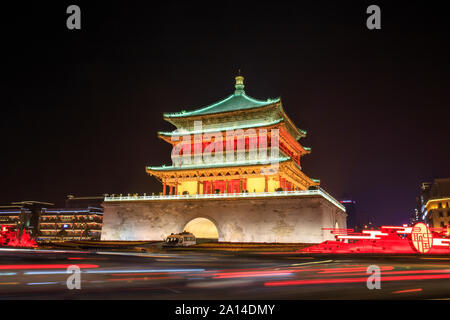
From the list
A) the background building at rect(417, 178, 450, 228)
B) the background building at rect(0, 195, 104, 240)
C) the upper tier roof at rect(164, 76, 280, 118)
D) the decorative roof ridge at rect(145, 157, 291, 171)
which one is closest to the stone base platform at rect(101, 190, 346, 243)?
the decorative roof ridge at rect(145, 157, 291, 171)

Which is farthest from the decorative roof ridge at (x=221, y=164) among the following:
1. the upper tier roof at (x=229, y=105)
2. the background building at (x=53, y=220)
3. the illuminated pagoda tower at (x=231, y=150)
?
the background building at (x=53, y=220)

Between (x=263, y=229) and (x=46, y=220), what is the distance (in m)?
54.4

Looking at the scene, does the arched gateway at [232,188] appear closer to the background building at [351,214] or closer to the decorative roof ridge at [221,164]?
A: the decorative roof ridge at [221,164]

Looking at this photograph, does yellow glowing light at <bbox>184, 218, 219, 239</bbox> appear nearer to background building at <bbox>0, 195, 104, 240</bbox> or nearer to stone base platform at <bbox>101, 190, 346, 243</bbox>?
stone base platform at <bbox>101, 190, 346, 243</bbox>

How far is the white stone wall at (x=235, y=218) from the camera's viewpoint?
26.0m

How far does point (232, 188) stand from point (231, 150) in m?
3.60

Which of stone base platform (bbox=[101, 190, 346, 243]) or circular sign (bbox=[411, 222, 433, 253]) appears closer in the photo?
circular sign (bbox=[411, 222, 433, 253])

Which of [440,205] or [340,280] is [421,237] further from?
[440,205]

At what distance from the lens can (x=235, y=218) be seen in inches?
1101

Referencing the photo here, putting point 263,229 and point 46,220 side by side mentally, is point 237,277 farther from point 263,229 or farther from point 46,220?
point 46,220

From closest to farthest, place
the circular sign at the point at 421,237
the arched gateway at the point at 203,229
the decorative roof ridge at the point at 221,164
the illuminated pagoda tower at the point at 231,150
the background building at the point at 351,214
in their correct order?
the circular sign at the point at 421,237 < the decorative roof ridge at the point at 221,164 < the illuminated pagoda tower at the point at 231,150 < the arched gateway at the point at 203,229 < the background building at the point at 351,214

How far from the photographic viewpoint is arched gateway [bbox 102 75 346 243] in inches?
1049

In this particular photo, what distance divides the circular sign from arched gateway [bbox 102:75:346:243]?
10470 millimetres

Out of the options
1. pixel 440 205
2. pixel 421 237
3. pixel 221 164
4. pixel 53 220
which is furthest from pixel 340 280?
pixel 53 220
